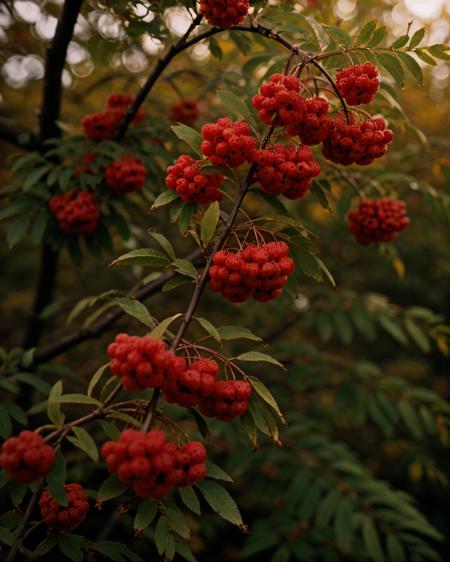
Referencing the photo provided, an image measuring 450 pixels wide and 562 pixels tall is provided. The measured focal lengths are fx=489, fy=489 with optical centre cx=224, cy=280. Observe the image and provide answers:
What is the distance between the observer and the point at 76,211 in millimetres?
2426

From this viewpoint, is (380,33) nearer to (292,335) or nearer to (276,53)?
(276,53)

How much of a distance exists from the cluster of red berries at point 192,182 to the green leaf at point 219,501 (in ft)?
3.23

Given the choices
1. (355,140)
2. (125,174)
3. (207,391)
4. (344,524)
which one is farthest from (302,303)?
(207,391)

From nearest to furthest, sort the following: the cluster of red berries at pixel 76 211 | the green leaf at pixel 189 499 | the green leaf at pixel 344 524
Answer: the green leaf at pixel 189 499 < the cluster of red berries at pixel 76 211 < the green leaf at pixel 344 524

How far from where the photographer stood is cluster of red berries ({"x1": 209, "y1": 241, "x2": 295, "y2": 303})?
1.51 m

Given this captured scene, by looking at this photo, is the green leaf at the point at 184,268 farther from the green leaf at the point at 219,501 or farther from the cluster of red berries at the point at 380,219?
the cluster of red berries at the point at 380,219

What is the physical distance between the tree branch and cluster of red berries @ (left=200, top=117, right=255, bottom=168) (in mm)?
1630

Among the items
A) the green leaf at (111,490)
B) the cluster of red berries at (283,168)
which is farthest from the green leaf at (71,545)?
the cluster of red berries at (283,168)

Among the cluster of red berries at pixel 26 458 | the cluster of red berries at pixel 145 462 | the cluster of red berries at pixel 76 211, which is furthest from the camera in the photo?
the cluster of red berries at pixel 76 211

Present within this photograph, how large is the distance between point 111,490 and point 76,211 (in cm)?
138

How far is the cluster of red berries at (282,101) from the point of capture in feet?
5.08

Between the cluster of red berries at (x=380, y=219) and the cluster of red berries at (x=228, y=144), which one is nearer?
the cluster of red berries at (x=228, y=144)

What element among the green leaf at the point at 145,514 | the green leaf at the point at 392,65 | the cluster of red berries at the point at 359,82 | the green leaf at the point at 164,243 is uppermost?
the green leaf at the point at 392,65

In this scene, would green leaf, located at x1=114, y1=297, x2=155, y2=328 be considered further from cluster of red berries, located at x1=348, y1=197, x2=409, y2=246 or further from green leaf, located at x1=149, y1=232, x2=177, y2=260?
cluster of red berries, located at x1=348, y1=197, x2=409, y2=246
